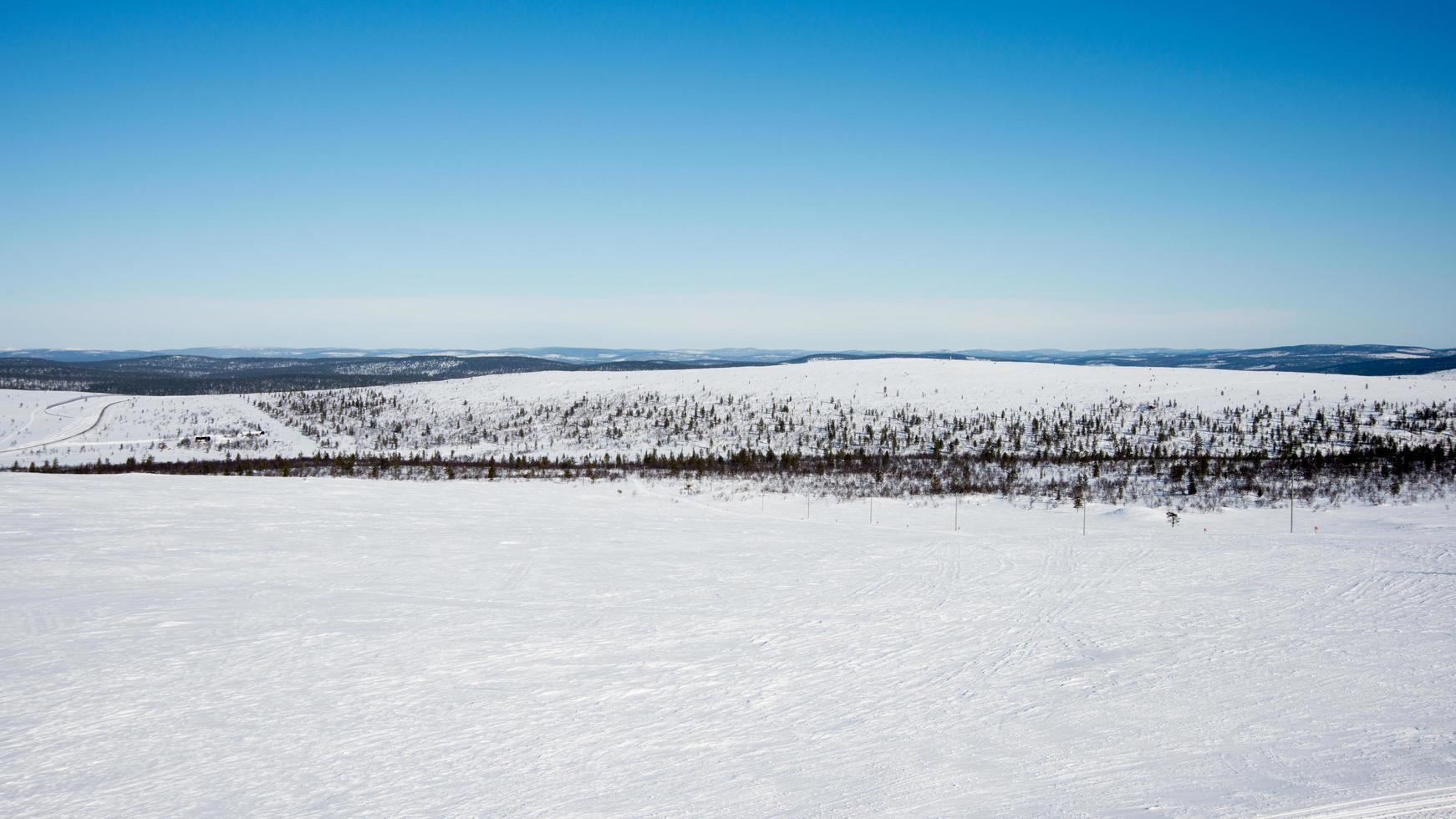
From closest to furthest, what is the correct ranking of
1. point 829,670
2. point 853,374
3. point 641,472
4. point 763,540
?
point 829,670 → point 763,540 → point 641,472 → point 853,374

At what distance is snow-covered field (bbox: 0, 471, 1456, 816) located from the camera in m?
5.73

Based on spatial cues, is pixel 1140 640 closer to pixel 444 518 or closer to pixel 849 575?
pixel 849 575

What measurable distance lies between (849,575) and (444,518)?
1138 cm

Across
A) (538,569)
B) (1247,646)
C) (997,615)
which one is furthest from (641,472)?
(1247,646)

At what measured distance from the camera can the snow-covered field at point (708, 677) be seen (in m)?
5.73

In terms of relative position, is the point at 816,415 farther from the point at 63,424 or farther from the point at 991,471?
the point at 63,424

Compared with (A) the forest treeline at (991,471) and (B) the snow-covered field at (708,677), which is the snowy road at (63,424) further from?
(B) the snow-covered field at (708,677)

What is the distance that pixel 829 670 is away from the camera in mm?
8508

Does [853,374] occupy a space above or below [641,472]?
above

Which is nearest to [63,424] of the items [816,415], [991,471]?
[816,415]

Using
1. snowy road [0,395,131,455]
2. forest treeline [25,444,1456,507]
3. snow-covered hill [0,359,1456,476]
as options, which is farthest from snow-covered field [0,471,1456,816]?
snowy road [0,395,131,455]

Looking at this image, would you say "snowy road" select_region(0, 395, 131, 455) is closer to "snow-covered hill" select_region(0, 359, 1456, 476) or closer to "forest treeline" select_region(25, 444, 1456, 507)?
"snow-covered hill" select_region(0, 359, 1456, 476)

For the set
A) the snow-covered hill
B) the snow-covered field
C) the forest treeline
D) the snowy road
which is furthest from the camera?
the snowy road

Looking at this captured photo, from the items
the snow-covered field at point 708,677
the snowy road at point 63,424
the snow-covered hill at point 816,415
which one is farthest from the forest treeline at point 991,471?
the snowy road at point 63,424
